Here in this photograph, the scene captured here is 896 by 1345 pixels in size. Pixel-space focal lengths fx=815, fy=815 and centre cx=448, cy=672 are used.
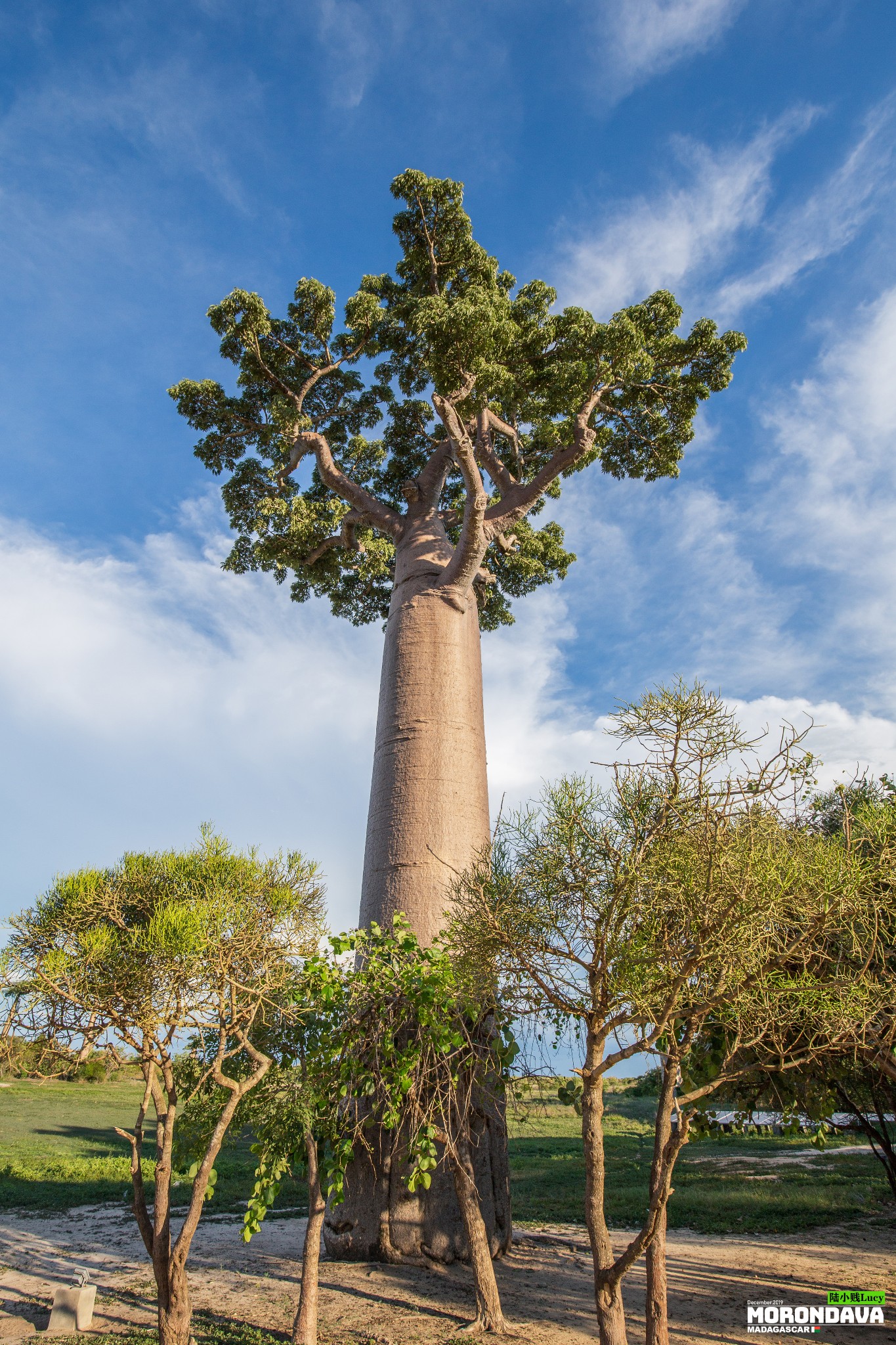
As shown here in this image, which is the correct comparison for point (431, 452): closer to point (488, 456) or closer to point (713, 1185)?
point (488, 456)

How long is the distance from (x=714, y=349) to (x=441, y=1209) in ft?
26.9

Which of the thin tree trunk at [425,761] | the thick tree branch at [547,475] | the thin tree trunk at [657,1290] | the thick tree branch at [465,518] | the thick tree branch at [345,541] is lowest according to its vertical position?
the thin tree trunk at [657,1290]

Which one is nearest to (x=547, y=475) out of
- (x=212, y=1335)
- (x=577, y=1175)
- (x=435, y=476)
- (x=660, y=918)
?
(x=435, y=476)

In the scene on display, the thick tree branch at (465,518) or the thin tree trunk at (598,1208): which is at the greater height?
the thick tree branch at (465,518)

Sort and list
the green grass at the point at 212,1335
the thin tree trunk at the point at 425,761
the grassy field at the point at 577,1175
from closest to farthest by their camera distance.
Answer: the green grass at the point at 212,1335 < the thin tree trunk at the point at 425,761 < the grassy field at the point at 577,1175

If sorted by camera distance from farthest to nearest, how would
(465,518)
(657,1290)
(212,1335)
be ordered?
1. (465,518)
2. (212,1335)
3. (657,1290)

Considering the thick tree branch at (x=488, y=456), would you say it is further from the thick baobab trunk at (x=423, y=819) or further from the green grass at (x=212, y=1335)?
the green grass at (x=212, y=1335)

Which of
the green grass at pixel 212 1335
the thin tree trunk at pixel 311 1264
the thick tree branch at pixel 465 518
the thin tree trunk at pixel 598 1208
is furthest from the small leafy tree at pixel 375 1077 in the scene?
the thick tree branch at pixel 465 518

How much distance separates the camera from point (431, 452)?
33.4 ft

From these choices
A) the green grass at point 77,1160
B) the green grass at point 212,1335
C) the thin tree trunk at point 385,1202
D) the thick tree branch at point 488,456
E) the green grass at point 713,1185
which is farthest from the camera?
the green grass at point 77,1160

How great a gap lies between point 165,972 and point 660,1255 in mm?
2757

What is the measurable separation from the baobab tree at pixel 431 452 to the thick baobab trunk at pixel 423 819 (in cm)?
2

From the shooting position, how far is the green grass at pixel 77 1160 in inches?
375

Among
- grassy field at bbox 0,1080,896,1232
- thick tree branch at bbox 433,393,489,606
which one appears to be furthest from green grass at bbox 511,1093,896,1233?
thick tree branch at bbox 433,393,489,606
